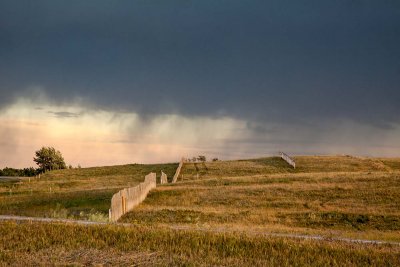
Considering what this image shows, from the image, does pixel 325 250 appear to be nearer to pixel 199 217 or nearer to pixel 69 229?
pixel 69 229

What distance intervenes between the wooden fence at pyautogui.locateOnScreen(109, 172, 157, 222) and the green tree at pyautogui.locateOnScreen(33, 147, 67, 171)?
7409 centimetres

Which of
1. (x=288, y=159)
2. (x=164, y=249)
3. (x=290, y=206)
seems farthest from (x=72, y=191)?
(x=288, y=159)

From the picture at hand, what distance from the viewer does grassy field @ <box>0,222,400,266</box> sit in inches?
473

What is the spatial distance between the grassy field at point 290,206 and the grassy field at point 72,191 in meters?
3.77

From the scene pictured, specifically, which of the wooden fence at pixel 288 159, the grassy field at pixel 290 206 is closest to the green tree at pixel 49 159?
the wooden fence at pixel 288 159

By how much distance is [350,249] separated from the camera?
1359 cm

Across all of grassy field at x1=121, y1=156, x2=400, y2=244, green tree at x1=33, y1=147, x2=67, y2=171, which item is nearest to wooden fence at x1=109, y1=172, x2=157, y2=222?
grassy field at x1=121, y1=156, x2=400, y2=244

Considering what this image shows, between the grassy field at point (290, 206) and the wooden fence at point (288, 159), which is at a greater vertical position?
the wooden fence at point (288, 159)

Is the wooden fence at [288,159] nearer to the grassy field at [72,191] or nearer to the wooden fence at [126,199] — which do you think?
the grassy field at [72,191]

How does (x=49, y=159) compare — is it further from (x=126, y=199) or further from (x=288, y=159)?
(x=126, y=199)

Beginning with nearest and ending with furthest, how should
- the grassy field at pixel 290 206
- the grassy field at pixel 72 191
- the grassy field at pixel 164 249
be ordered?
the grassy field at pixel 164 249
the grassy field at pixel 290 206
the grassy field at pixel 72 191

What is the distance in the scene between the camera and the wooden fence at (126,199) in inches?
1093

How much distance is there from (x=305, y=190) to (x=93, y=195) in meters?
17.8

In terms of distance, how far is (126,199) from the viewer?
31.7 m
